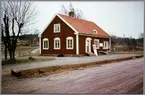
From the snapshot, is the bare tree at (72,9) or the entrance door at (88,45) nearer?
the bare tree at (72,9)

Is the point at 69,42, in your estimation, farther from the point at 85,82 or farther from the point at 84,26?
the point at 85,82

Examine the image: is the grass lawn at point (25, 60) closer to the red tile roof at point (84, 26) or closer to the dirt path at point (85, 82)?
the dirt path at point (85, 82)

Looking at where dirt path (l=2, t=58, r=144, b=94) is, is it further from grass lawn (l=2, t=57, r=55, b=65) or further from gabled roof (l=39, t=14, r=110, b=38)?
gabled roof (l=39, t=14, r=110, b=38)

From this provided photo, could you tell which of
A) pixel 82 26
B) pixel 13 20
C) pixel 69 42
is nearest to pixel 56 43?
pixel 69 42

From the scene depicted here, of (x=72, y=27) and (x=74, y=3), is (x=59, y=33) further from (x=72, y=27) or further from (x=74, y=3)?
(x=74, y=3)

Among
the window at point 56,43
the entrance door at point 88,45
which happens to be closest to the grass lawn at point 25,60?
the window at point 56,43

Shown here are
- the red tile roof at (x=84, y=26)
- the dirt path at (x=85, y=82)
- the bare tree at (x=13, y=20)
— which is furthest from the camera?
the red tile roof at (x=84, y=26)

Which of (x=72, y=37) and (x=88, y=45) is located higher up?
(x=72, y=37)

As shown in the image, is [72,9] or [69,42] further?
[69,42]
